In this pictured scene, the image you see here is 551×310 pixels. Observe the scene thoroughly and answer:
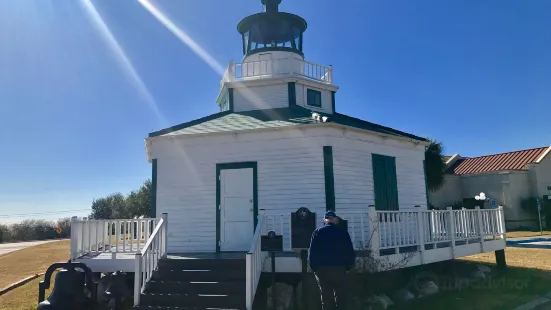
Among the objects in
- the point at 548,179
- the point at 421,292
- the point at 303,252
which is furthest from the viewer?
the point at 548,179

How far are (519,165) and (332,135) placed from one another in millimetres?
30368

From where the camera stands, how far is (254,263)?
7418 millimetres

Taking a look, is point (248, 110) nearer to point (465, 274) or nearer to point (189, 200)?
point (189, 200)

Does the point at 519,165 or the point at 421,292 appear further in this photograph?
the point at 519,165

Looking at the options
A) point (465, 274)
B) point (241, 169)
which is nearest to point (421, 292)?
point (465, 274)

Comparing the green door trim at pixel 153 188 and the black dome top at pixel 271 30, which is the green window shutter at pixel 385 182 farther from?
the green door trim at pixel 153 188

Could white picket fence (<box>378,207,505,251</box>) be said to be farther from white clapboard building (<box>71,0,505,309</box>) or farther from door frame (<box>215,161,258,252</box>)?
door frame (<box>215,161,258,252</box>)

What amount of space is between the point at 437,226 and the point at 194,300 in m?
6.04

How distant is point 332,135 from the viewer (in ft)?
34.4

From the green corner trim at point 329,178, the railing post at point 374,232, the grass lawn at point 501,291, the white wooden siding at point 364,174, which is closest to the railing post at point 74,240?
the green corner trim at point 329,178

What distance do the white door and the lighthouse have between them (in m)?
3.43

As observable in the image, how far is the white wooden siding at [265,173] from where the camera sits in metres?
10.5

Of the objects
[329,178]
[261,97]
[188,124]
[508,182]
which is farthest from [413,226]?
[508,182]

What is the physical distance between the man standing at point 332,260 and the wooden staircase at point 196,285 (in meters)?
1.72
